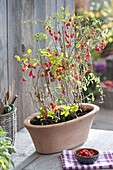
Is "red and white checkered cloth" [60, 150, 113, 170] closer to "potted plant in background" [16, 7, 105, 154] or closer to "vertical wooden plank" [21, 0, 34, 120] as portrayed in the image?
"potted plant in background" [16, 7, 105, 154]

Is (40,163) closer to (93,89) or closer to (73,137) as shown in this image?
(73,137)

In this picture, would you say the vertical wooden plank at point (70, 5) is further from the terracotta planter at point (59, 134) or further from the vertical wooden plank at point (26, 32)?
the terracotta planter at point (59, 134)

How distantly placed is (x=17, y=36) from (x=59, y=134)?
0.62m

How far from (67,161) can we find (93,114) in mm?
323

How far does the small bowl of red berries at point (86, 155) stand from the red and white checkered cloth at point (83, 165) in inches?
0.8

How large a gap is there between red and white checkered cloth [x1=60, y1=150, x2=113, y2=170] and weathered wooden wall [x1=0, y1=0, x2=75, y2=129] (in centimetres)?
49

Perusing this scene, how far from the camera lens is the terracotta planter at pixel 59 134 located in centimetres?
217

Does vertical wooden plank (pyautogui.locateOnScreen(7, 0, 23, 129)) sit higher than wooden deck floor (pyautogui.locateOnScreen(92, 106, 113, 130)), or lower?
higher

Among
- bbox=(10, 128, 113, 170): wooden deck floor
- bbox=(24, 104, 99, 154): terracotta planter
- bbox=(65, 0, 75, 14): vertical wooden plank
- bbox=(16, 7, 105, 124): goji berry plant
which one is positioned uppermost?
bbox=(65, 0, 75, 14): vertical wooden plank

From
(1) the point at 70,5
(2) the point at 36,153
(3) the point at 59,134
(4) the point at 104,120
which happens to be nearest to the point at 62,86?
(3) the point at 59,134

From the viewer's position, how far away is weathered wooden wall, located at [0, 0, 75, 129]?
2391 millimetres

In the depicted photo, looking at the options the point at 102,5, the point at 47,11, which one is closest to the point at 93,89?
the point at 102,5

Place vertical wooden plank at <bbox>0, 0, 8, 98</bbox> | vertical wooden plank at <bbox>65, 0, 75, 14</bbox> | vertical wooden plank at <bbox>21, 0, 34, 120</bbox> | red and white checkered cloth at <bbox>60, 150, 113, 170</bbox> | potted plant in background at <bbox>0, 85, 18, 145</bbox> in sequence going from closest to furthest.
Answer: red and white checkered cloth at <bbox>60, 150, 113, 170</bbox> → potted plant in background at <bbox>0, 85, 18, 145</bbox> → vertical wooden plank at <bbox>0, 0, 8, 98</bbox> → vertical wooden plank at <bbox>21, 0, 34, 120</bbox> → vertical wooden plank at <bbox>65, 0, 75, 14</bbox>

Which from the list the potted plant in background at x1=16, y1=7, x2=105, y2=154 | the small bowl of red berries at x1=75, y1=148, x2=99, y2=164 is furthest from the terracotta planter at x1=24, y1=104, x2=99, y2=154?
the small bowl of red berries at x1=75, y1=148, x2=99, y2=164
